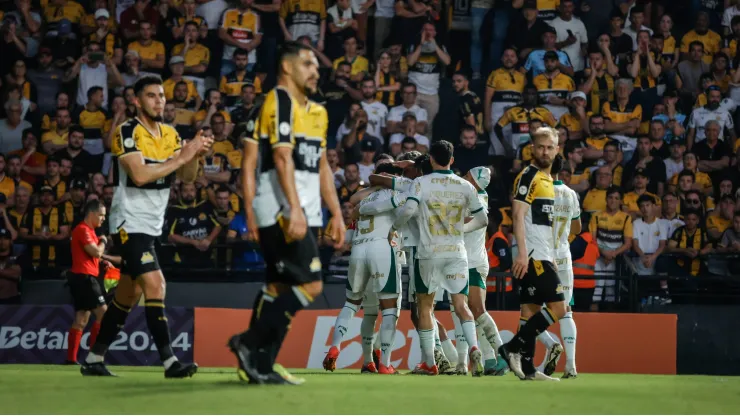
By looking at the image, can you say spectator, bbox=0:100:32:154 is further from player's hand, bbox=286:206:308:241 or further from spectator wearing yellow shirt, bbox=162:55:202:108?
player's hand, bbox=286:206:308:241

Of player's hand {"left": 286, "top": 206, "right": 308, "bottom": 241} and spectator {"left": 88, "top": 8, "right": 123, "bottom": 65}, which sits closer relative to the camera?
player's hand {"left": 286, "top": 206, "right": 308, "bottom": 241}

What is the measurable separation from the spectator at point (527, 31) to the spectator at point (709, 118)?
3.28 meters

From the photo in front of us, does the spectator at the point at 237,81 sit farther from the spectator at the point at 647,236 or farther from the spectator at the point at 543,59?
the spectator at the point at 647,236

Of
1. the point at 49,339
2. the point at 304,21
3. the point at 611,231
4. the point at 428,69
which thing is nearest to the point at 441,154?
the point at 49,339

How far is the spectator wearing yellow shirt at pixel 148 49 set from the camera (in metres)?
20.4

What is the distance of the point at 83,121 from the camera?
1961cm

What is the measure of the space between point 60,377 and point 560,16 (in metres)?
14.9

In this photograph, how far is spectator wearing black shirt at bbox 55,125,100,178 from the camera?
18.8 m

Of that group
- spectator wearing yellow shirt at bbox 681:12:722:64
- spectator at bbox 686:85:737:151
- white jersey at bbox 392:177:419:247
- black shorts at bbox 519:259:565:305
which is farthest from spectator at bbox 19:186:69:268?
spectator wearing yellow shirt at bbox 681:12:722:64

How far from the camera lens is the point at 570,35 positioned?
21484 millimetres

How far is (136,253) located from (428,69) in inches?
496

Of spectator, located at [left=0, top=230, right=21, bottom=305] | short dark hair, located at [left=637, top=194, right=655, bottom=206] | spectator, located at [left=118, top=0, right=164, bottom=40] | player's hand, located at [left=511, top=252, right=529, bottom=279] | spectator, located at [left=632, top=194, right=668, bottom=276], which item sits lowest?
spectator, located at [left=0, top=230, right=21, bottom=305]

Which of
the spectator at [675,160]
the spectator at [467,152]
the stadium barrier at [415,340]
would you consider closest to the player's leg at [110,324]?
the stadium barrier at [415,340]

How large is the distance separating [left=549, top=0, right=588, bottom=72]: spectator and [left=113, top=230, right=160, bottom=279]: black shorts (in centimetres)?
1393
